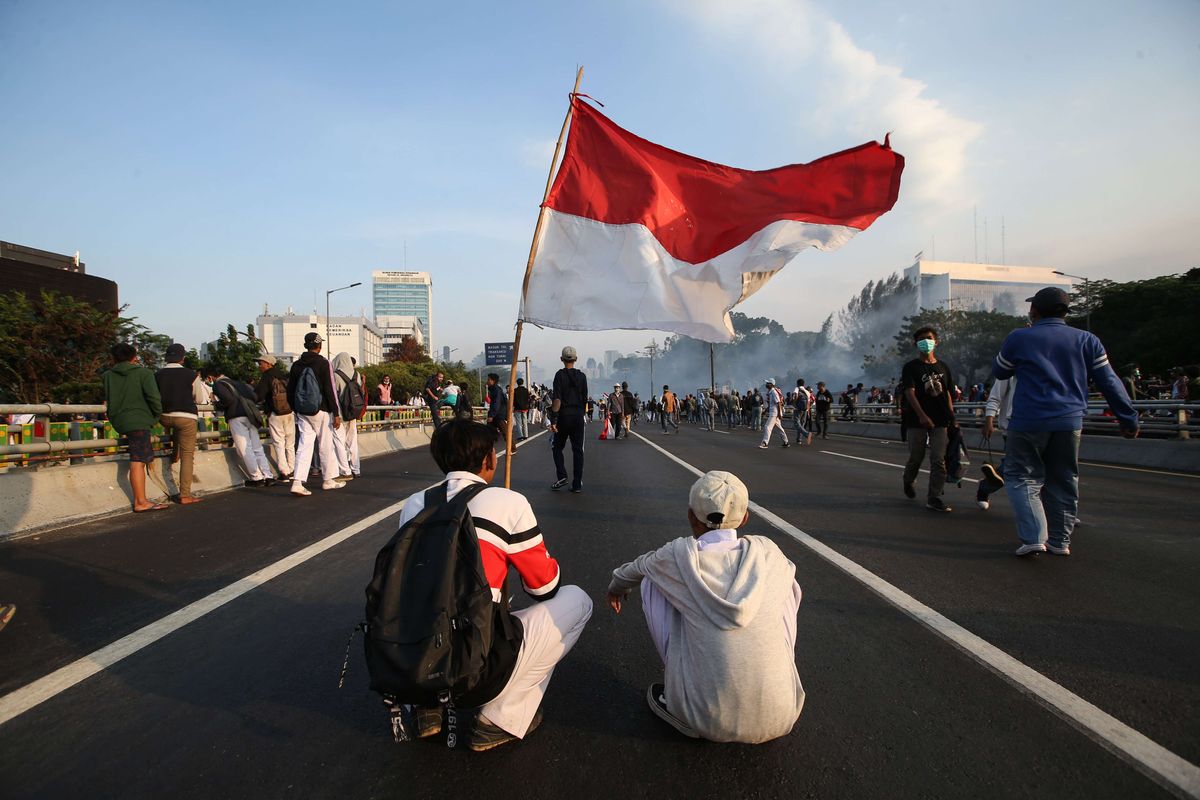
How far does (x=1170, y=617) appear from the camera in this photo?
3691 mm

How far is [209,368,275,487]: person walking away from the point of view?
9289 millimetres

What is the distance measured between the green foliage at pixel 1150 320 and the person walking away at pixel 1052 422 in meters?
43.0

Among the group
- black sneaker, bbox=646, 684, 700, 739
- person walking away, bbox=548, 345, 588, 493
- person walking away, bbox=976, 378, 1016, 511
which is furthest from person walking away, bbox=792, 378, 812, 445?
black sneaker, bbox=646, 684, 700, 739

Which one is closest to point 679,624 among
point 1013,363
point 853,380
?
point 1013,363

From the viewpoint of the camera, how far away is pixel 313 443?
896 cm

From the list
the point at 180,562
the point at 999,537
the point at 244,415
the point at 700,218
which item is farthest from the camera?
the point at 244,415

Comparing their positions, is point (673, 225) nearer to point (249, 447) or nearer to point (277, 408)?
point (277, 408)

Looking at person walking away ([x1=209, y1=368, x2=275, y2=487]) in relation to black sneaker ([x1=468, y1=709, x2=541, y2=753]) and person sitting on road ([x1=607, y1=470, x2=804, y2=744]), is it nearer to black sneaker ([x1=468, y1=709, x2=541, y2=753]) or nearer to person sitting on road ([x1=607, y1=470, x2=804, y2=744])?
black sneaker ([x1=468, y1=709, x2=541, y2=753])

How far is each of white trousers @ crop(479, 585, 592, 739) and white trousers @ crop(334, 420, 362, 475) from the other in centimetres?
763

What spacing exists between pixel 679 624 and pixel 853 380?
5024 inches

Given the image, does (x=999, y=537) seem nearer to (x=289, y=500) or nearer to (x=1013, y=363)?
(x=1013, y=363)

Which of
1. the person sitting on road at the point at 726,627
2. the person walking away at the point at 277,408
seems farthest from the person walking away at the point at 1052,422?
the person walking away at the point at 277,408

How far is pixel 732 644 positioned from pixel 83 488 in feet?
25.3

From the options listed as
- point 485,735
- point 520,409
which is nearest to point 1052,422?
point 485,735
